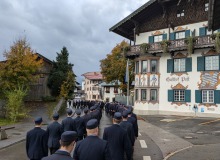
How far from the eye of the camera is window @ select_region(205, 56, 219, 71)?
28.9 meters

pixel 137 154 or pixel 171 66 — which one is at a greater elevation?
pixel 171 66

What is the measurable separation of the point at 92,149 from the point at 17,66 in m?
27.8

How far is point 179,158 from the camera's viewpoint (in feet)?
34.5

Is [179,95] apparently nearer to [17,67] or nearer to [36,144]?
[17,67]

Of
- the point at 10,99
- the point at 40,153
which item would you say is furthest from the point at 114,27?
the point at 40,153

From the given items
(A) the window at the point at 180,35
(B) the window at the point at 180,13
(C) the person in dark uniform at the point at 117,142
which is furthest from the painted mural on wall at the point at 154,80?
(C) the person in dark uniform at the point at 117,142

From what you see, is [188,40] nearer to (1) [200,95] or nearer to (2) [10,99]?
(1) [200,95]

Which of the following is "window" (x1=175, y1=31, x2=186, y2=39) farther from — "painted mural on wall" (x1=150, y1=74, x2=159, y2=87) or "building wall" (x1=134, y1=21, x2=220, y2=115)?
"painted mural on wall" (x1=150, y1=74, x2=159, y2=87)

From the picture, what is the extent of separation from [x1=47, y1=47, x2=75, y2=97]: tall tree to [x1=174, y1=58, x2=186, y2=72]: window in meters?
15.9

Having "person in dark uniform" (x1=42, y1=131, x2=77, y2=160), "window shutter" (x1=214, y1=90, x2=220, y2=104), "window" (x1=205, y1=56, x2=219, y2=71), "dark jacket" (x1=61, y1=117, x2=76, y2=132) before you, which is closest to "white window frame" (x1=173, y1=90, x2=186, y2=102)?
"window shutter" (x1=214, y1=90, x2=220, y2=104)

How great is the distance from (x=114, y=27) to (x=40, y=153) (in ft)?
98.9

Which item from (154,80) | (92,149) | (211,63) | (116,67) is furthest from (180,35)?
(92,149)

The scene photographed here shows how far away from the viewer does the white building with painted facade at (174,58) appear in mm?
29359

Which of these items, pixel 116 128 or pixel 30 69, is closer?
pixel 116 128
